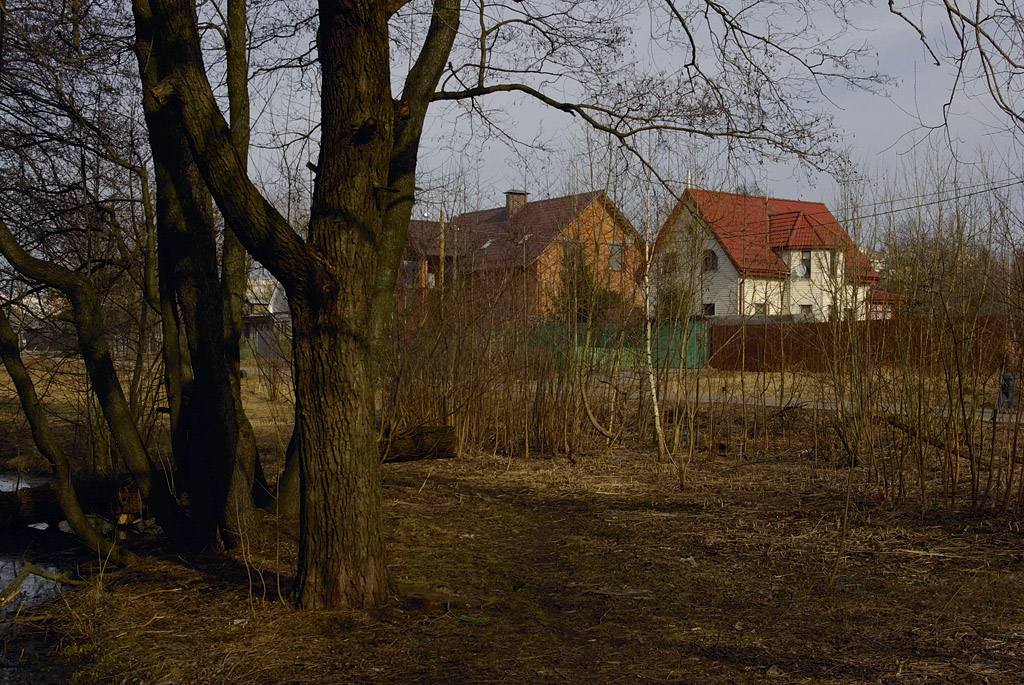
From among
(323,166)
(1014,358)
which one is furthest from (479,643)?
(1014,358)

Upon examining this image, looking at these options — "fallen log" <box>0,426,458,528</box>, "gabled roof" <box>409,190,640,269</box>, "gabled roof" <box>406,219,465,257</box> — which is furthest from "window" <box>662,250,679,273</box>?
"fallen log" <box>0,426,458,528</box>

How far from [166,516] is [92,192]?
345 cm

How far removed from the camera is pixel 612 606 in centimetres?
465

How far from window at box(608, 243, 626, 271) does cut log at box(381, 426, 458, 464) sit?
2737 mm

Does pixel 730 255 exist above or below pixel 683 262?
above

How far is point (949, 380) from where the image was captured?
6.04m

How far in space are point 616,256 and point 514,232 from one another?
1.21 m

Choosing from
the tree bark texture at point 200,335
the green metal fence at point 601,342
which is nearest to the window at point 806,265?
→ the green metal fence at point 601,342

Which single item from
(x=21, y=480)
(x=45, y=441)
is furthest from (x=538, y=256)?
(x=21, y=480)

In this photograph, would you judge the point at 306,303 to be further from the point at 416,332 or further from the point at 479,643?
the point at 416,332

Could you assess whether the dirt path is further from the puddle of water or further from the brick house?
the puddle of water

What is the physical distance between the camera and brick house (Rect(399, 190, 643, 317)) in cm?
977

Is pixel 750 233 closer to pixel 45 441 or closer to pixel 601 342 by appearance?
pixel 601 342

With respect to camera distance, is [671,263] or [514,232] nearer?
[671,263]
